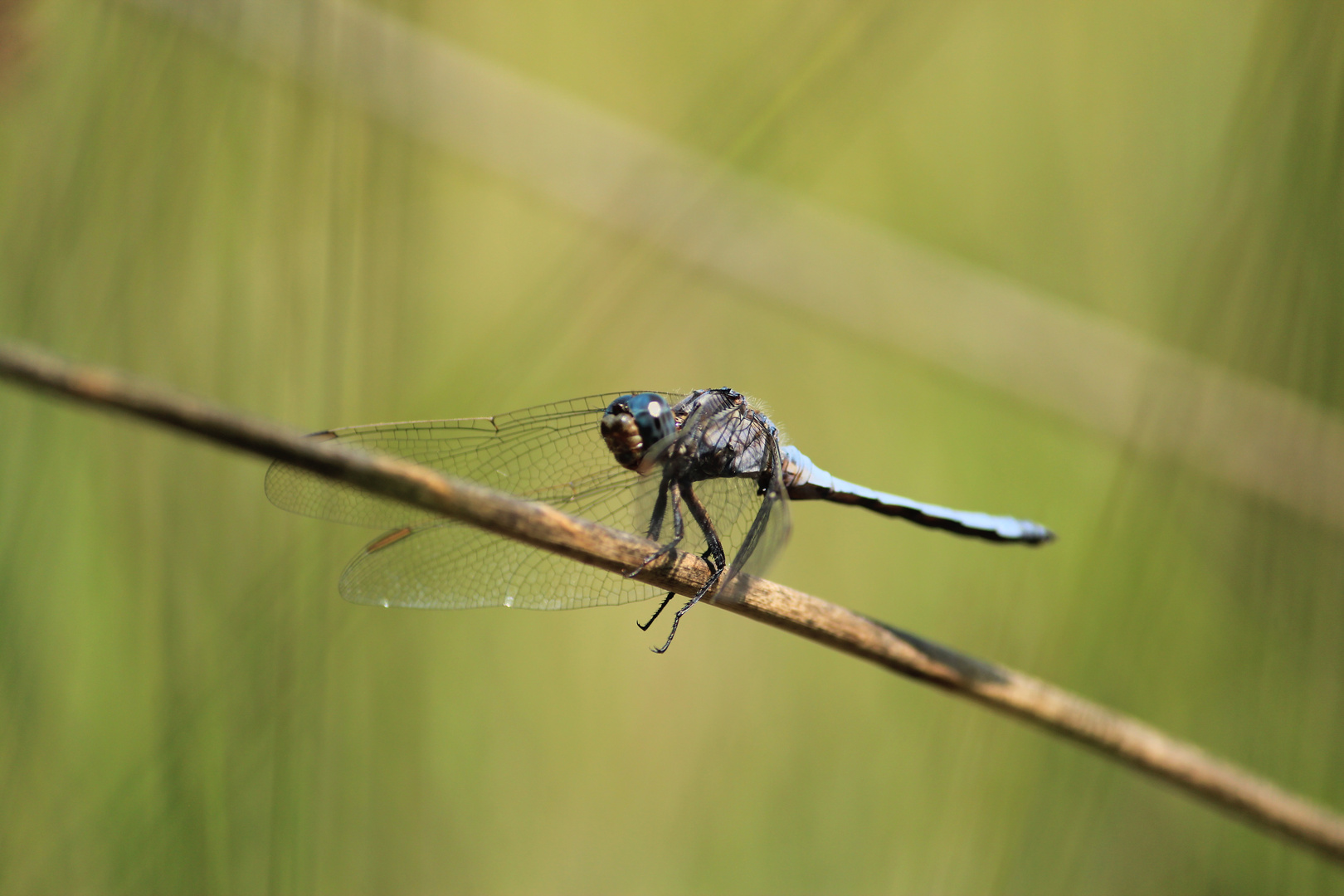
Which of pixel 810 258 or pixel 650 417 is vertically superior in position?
pixel 810 258

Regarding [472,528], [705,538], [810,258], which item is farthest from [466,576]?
[810,258]

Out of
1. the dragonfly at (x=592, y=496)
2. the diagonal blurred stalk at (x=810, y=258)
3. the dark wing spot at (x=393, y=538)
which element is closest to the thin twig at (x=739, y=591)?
the dragonfly at (x=592, y=496)

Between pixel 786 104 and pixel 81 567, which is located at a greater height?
pixel 786 104

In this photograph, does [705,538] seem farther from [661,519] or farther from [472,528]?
A: [472,528]

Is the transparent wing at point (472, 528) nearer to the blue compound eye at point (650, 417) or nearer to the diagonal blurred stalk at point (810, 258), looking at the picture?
the blue compound eye at point (650, 417)

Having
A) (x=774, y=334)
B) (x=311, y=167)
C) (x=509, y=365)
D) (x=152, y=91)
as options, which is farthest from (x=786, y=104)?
(x=774, y=334)

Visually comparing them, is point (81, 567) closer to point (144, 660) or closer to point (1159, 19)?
point (144, 660)
